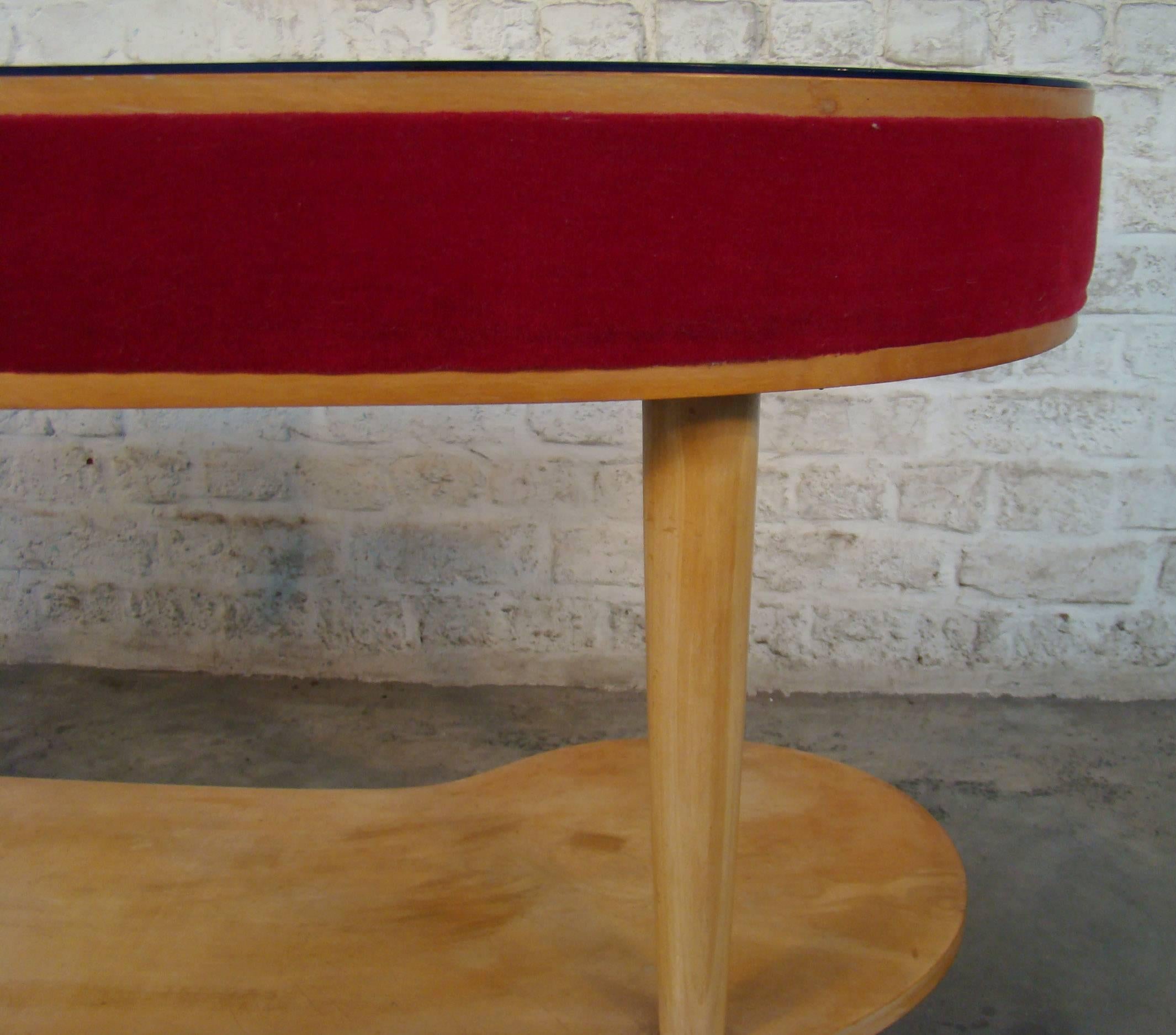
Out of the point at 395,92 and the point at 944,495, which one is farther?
the point at 944,495

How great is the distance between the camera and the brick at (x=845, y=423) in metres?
1.85

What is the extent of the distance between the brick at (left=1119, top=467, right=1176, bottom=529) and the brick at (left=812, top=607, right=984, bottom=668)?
291mm

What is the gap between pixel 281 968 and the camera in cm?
94

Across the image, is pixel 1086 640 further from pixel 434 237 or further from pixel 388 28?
pixel 434 237

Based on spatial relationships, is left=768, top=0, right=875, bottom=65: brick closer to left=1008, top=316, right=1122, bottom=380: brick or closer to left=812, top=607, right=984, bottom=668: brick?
left=1008, top=316, right=1122, bottom=380: brick

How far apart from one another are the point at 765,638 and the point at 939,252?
1446 mm

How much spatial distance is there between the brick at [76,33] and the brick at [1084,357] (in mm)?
1450

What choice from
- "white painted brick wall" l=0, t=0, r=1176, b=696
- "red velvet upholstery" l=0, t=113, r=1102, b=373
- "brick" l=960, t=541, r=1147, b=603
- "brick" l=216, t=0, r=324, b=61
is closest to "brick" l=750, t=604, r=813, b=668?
"white painted brick wall" l=0, t=0, r=1176, b=696

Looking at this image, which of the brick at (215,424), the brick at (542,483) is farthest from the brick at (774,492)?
the brick at (215,424)

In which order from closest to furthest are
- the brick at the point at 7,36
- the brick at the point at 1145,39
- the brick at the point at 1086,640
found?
1. the brick at the point at 1145,39
2. the brick at the point at 7,36
3. the brick at the point at 1086,640

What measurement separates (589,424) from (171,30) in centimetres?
87

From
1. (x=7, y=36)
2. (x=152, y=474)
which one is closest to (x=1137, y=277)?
(x=152, y=474)

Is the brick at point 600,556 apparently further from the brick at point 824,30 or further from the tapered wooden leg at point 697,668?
the tapered wooden leg at point 697,668

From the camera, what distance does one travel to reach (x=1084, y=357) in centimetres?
182
